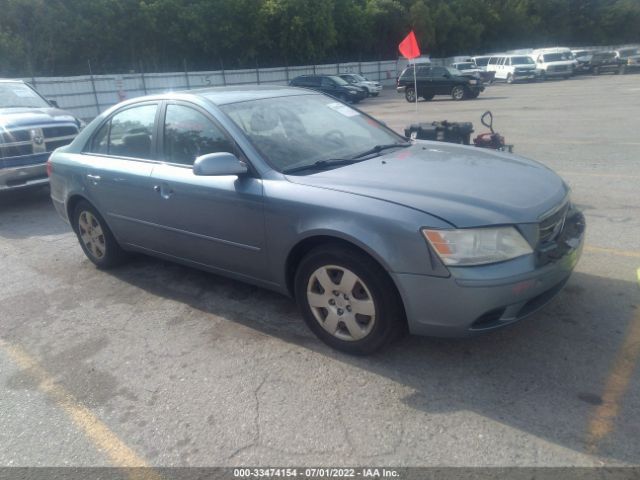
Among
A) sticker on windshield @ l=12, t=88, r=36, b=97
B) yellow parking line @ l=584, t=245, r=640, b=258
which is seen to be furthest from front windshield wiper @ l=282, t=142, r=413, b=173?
sticker on windshield @ l=12, t=88, r=36, b=97

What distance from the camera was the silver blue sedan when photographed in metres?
2.95

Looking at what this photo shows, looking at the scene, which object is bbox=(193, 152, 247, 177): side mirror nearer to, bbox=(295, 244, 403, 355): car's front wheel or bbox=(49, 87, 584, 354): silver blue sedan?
bbox=(49, 87, 584, 354): silver blue sedan

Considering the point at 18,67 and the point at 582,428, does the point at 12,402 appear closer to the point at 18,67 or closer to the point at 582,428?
the point at 582,428

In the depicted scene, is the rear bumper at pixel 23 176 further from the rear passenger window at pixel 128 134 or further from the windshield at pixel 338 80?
the windshield at pixel 338 80

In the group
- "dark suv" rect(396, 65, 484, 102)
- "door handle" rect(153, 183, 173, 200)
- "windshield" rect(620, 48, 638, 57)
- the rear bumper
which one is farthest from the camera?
"windshield" rect(620, 48, 638, 57)

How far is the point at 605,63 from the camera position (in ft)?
129

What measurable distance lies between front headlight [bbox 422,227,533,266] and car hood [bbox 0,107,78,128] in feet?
23.4

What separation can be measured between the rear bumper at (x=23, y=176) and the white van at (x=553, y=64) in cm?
3594

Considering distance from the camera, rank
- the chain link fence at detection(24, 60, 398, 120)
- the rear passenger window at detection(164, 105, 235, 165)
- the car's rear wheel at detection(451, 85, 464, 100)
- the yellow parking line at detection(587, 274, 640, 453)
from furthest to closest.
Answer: the car's rear wheel at detection(451, 85, 464, 100) → the chain link fence at detection(24, 60, 398, 120) → the rear passenger window at detection(164, 105, 235, 165) → the yellow parking line at detection(587, 274, 640, 453)

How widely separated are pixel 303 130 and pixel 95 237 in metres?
2.40

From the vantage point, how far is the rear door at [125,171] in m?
4.41

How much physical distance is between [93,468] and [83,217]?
3100 mm

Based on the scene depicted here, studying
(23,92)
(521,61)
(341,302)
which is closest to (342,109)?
(341,302)

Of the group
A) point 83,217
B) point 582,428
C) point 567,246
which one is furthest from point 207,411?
point 83,217
